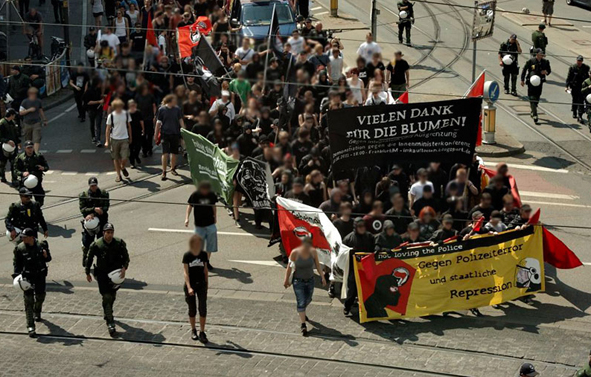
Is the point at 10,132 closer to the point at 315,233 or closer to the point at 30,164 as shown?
the point at 30,164

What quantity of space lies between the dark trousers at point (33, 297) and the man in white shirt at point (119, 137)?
7.56 ft

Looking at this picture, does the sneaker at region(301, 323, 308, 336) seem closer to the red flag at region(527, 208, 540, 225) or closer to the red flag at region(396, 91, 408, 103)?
the red flag at region(527, 208, 540, 225)

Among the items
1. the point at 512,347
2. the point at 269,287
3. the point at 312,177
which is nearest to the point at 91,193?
the point at 269,287

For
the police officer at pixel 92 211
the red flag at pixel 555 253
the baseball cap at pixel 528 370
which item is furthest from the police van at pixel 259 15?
the baseball cap at pixel 528 370

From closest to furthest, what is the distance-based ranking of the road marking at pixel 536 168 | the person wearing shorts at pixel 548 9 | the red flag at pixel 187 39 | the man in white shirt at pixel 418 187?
the man in white shirt at pixel 418 187 < the red flag at pixel 187 39 < the road marking at pixel 536 168 < the person wearing shorts at pixel 548 9

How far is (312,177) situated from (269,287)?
2805 millimetres

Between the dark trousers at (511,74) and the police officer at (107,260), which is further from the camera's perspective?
the dark trousers at (511,74)

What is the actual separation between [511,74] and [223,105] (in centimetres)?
1413

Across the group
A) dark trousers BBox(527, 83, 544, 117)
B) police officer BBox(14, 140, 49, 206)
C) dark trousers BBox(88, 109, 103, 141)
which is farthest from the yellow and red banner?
dark trousers BBox(527, 83, 544, 117)

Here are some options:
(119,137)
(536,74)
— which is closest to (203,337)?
(119,137)

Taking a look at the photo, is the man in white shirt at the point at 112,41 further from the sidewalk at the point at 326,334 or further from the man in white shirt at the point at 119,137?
the sidewalk at the point at 326,334

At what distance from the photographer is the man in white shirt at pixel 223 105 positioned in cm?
1200

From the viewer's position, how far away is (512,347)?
13.9 metres

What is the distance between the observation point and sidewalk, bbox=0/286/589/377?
1356 centimetres
